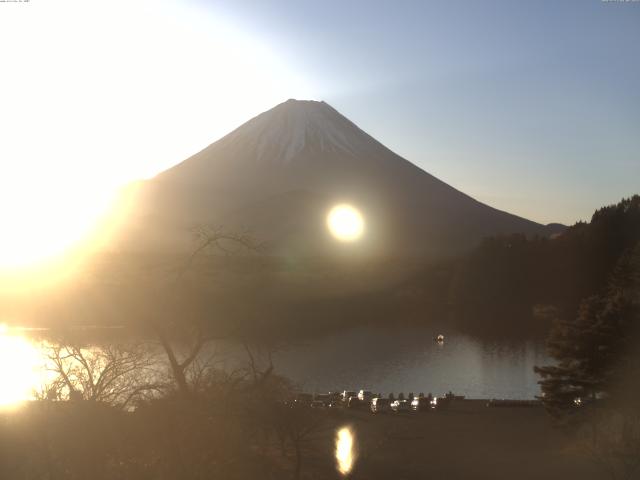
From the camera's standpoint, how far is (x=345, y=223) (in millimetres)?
93062

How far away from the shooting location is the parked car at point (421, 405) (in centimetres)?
1625

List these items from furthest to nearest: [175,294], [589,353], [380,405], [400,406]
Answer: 1. [380,405]
2. [400,406]
3. [589,353]
4. [175,294]

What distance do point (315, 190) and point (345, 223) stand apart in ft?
27.3

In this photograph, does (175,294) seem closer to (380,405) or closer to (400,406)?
(400,406)

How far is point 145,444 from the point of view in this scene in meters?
5.78

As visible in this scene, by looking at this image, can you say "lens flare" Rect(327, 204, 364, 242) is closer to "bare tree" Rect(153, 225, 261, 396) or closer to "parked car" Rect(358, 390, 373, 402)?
"parked car" Rect(358, 390, 373, 402)

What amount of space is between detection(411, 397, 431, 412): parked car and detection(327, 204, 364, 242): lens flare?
226 feet

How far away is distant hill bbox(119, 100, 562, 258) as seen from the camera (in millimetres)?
86188

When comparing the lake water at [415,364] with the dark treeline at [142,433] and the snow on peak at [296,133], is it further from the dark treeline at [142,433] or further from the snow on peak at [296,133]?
the snow on peak at [296,133]

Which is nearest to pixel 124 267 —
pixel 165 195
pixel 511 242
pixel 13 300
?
pixel 13 300

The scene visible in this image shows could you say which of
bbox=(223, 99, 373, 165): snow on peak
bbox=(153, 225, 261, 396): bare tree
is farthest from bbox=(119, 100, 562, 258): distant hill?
bbox=(153, 225, 261, 396): bare tree

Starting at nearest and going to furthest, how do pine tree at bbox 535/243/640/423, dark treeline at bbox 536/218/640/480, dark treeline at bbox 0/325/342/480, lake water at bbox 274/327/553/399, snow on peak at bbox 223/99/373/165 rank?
dark treeline at bbox 0/325/342/480 → dark treeline at bbox 536/218/640/480 → pine tree at bbox 535/243/640/423 → lake water at bbox 274/327/553/399 → snow on peak at bbox 223/99/373/165

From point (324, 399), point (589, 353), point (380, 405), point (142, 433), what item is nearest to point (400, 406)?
point (380, 405)

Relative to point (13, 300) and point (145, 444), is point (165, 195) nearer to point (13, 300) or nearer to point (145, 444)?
point (13, 300)
